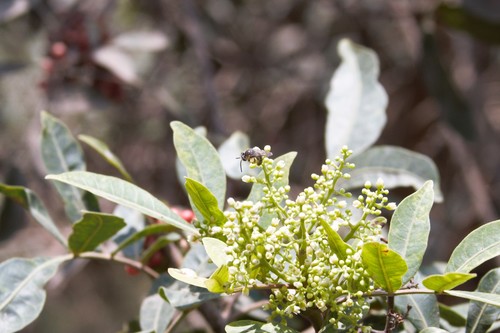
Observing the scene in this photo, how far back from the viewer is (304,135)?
3.35m

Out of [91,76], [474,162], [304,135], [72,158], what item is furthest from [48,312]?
[72,158]

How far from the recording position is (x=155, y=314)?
3.64 feet

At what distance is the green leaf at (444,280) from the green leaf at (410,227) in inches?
1.6

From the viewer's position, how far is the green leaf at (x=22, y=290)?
103 centimetres

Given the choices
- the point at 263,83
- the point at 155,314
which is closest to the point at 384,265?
the point at 155,314

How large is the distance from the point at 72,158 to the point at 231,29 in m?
2.32

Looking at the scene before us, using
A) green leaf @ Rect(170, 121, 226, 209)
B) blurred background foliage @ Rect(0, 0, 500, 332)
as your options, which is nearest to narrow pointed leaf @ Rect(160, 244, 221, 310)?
green leaf @ Rect(170, 121, 226, 209)

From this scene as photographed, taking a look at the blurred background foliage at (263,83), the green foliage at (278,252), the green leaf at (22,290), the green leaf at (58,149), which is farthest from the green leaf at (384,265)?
the blurred background foliage at (263,83)

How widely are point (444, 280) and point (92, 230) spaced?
1.79 ft

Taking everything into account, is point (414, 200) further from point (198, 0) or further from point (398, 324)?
point (198, 0)

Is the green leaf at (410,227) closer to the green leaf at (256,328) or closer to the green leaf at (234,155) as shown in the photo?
the green leaf at (256,328)

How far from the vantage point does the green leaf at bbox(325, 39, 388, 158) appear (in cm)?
131

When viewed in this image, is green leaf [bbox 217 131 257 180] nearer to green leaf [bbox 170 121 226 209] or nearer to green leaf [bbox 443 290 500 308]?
green leaf [bbox 170 121 226 209]

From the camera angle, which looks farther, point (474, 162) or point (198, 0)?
point (198, 0)
